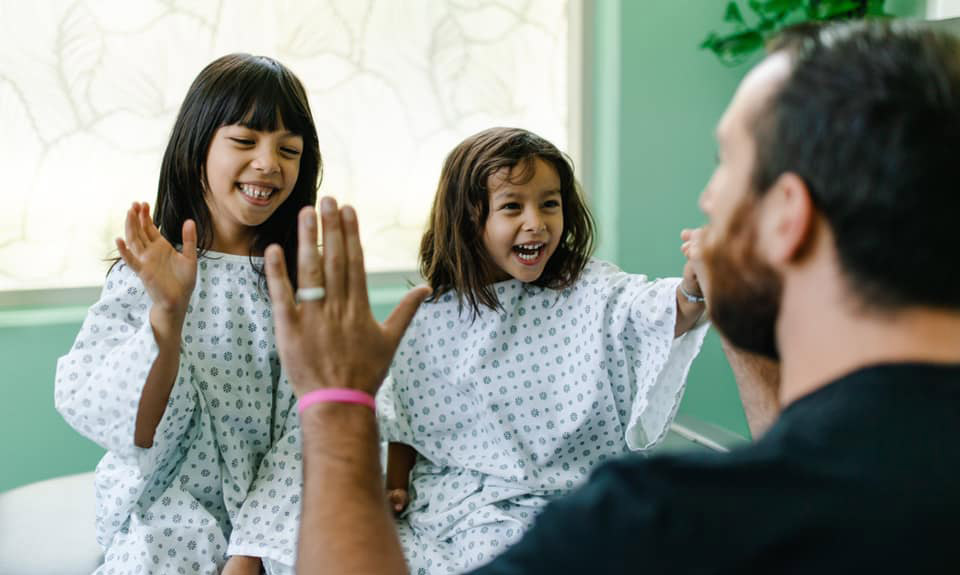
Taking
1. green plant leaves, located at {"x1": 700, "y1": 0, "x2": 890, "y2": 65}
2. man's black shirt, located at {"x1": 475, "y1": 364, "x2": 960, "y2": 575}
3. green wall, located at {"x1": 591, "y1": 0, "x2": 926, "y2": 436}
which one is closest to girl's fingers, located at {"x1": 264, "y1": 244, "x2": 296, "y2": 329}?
man's black shirt, located at {"x1": 475, "y1": 364, "x2": 960, "y2": 575}

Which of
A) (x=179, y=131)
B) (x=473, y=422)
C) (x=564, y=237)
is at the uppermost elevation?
(x=179, y=131)

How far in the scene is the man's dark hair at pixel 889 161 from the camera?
575mm

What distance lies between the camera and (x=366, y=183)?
2.34m

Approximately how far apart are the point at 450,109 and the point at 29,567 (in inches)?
63.8

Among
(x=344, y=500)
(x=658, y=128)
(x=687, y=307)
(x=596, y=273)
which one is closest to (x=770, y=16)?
(x=658, y=128)

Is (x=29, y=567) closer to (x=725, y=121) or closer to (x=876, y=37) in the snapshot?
(x=725, y=121)

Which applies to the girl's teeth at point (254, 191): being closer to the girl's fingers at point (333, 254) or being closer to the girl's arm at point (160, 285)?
the girl's arm at point (160, 285)

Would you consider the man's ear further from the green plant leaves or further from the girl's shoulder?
the green plant leaves

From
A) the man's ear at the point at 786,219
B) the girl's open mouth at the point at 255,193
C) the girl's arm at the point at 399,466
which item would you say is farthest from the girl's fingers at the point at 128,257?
the man's ear at the point at 786,219

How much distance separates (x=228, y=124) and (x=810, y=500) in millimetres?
1207

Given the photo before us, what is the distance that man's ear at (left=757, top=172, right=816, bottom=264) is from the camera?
615 mm

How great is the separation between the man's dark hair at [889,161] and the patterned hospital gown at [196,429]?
3.26ft

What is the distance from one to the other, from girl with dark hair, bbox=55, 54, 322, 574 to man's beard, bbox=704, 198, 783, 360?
0.84 meters

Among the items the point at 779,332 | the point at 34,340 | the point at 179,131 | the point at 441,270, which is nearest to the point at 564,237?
the point at 441,270
